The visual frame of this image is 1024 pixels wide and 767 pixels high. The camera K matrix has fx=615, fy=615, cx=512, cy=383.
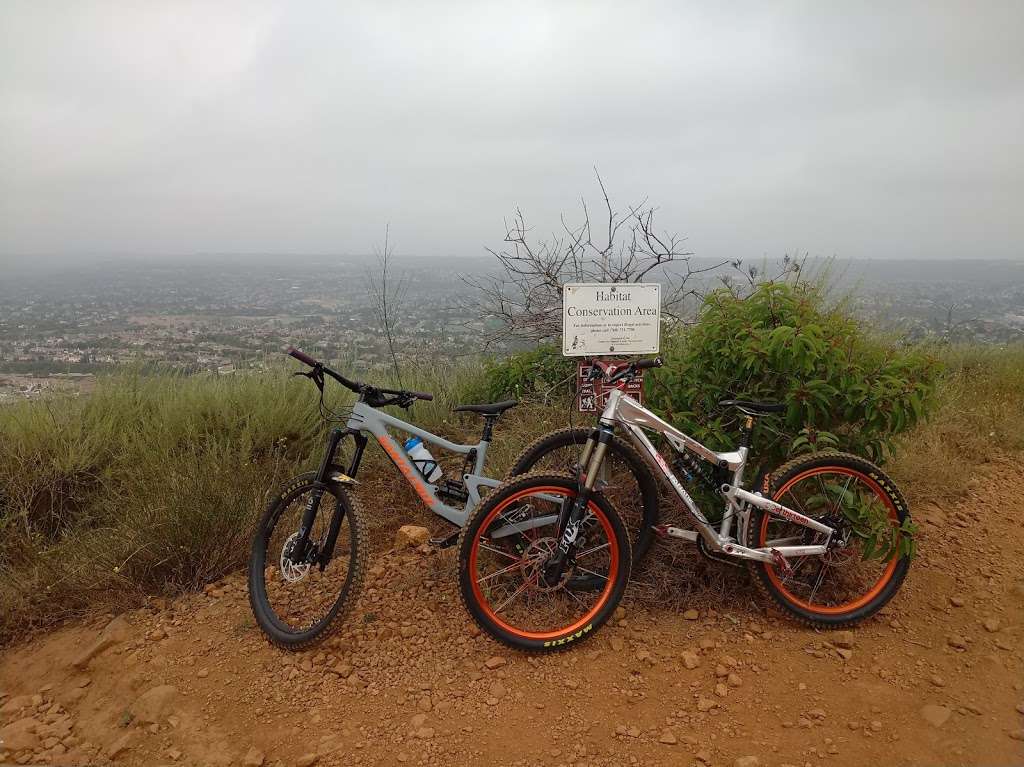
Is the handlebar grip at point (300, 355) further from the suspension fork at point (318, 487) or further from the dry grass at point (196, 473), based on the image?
Result: the dry grass at point (196, 473)

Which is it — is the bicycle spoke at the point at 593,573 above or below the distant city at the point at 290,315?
below

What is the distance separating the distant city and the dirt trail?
2.71m

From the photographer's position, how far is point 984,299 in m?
11.7

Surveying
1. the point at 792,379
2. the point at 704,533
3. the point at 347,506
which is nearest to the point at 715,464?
the point at 704,533

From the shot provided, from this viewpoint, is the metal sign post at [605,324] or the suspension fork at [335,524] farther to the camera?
the metal sign post at [605,324]

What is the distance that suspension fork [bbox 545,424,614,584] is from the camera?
8.65ft

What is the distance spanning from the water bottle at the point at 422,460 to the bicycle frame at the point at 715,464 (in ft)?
2.96

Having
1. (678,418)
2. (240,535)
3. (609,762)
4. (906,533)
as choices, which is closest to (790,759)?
(609,762)

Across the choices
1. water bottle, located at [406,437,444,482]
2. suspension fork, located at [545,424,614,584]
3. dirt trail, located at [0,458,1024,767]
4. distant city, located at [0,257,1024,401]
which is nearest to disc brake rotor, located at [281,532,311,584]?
dirt trail, located at [0,458,1024,767]

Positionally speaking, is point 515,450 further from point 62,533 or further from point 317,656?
point 62,533

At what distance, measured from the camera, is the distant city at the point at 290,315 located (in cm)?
643

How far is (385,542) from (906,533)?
283 cm

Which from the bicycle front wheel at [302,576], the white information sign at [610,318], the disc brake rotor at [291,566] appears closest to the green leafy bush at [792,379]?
the white information sign at [610,318]

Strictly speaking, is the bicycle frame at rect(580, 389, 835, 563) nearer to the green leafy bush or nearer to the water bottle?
the green leafy bush
